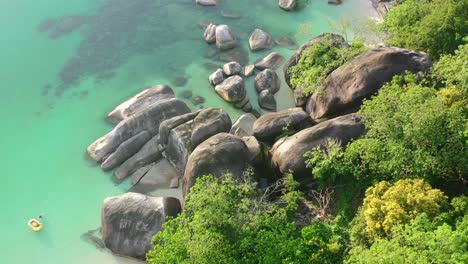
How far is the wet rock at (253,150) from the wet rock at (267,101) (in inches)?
187

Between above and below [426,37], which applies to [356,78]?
below

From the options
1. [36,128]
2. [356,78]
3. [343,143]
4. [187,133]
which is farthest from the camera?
[36,128]

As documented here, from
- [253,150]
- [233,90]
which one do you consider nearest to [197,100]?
[233,90]

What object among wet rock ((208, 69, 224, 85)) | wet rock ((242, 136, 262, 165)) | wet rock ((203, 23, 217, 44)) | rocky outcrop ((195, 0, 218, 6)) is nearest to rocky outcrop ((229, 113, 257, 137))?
wet rock ((242, 136, 262, 165))

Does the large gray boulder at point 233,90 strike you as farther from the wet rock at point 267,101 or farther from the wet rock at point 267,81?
the wet rock at point 267,101

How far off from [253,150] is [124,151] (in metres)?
7.90

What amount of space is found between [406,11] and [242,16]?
1346 cm

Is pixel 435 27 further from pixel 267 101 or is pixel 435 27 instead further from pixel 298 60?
pixel 267 101

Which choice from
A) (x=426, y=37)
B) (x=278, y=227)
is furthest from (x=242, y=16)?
(x=278, y=227)

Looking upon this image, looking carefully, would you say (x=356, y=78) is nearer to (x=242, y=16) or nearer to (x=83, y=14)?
(x=242, y=16)

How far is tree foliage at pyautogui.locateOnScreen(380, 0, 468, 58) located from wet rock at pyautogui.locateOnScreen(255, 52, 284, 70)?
7.81 meters

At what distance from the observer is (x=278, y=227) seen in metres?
15.9

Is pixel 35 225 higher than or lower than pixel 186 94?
lower

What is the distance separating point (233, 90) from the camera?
25.7m
